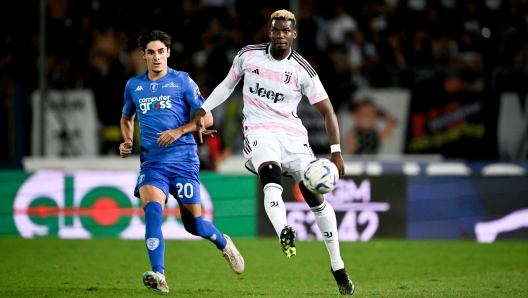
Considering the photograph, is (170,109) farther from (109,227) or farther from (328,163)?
(109,227)

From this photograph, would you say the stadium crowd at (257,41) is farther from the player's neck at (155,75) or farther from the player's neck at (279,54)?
the player's neck at (279,54)

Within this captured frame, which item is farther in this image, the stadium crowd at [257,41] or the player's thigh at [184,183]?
the stadium crowd at [257,41]

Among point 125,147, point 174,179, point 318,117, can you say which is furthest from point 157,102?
point 318,117

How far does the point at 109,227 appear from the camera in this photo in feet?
43.9

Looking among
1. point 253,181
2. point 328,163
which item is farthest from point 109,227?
point 328,163

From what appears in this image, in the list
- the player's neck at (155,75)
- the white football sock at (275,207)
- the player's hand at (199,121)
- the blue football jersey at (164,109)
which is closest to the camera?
the white football sock at (275,207)

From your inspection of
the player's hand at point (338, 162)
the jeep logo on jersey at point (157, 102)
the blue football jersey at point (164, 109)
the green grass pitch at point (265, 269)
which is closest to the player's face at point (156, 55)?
the blue football jersey at point (164, 109)

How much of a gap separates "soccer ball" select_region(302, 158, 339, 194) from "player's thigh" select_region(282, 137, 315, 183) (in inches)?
13.8

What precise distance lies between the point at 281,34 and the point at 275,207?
4.79ft

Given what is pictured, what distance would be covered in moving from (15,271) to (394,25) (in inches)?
398

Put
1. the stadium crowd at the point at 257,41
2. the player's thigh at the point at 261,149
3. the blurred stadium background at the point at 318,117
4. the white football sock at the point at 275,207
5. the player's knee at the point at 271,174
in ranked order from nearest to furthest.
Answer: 1. the white football sock at the point at 275,207
2. the player's knee at the point at 271,174
3. the player's thigh at the point at 261,149
4. the blurred stadium background at the point at 318,117
5. the stadium crowd at the point at 257,41

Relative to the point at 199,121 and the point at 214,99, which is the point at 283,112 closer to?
the point at 214,99

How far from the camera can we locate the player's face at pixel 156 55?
7.71 m

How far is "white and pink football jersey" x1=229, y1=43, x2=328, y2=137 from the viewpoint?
7.45 meters
